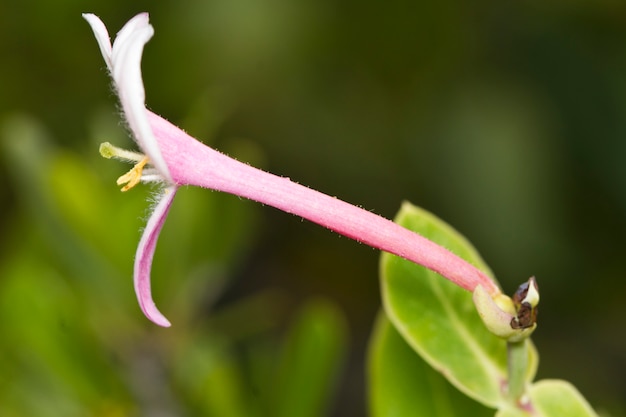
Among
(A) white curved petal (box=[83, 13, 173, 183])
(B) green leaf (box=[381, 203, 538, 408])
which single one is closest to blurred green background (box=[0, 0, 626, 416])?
(B) green leaf (box=[381, 203, 538, 408])

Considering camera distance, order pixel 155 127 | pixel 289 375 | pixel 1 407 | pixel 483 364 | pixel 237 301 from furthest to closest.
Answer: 1. pixel 237 301
2. pixel 1 407
3. pixel 289 375
4. pixel 483 364
5. pixel 155 127

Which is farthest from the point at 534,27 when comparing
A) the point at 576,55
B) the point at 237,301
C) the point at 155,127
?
the point at 155,127

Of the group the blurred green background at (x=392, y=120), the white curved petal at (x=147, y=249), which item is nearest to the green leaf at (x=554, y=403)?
the white curved petal at (x=147, y=249)

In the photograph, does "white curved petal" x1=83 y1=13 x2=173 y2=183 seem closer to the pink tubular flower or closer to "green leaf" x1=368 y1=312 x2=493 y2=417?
the pink tubular flower

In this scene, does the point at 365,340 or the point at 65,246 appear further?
the point at 365,340

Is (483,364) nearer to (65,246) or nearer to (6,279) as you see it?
(65,246)

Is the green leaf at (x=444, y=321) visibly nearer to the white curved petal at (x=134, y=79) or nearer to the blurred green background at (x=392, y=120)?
the white curved petal at (x=134, y=79)
